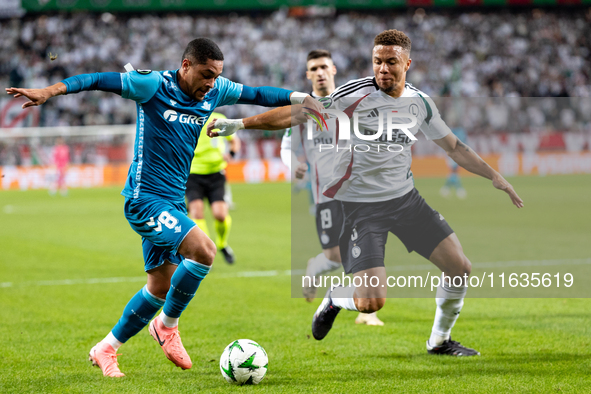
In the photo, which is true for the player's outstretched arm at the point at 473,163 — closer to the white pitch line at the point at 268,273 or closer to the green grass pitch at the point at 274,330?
the green grass pitch at the point at 274,330

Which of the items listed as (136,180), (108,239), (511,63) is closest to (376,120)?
(136,180)

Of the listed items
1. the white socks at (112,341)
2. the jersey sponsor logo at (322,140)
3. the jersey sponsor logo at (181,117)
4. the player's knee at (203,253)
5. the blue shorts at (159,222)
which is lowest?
the white socks at (112,341)

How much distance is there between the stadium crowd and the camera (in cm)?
2983

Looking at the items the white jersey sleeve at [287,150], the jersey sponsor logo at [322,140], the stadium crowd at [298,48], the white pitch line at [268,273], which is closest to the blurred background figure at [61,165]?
the stadium crowd at [298,48]

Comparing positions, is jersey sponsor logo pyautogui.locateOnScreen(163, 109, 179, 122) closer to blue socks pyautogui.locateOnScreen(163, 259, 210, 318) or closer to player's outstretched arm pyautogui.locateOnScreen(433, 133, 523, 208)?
blue socks pyautogui.locateOnScreen(163, 259, 210, 318)

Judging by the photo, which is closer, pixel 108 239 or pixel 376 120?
pixel 376 120

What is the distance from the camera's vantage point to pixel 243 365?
14.4ft

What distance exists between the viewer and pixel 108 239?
12.9 metres

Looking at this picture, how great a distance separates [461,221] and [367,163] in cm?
949

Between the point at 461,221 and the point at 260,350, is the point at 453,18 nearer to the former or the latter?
the point at 461,221

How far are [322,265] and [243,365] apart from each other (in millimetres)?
2354

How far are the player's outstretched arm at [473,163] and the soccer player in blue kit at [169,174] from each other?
1232 millimetres

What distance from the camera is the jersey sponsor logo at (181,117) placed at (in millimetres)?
4586

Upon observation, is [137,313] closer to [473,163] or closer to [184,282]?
[184,282]
